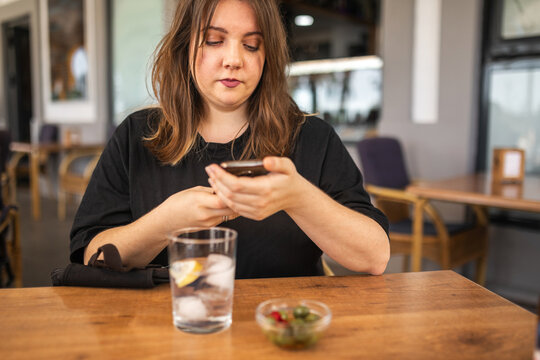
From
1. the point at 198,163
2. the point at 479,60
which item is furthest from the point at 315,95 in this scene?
the point at 198,163

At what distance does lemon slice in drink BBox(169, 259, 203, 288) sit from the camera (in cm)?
71

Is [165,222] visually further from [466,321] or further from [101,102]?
[101,102]

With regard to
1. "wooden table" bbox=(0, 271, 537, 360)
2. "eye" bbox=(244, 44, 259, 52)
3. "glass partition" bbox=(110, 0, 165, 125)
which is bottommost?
"wooden table" bbox=(0, 271, 537, 360)

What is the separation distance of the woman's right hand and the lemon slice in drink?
186 millimetres

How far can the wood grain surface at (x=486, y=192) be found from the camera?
196 cm

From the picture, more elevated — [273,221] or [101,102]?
[101,102]

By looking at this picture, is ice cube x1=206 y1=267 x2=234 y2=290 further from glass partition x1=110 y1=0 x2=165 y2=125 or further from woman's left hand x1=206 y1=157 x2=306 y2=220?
glass partition x1=110 y1=0 x2=165 y2=125

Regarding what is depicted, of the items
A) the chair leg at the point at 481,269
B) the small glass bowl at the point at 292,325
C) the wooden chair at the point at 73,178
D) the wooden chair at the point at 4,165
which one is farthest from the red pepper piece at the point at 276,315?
the wooden chair at the point at 73,178

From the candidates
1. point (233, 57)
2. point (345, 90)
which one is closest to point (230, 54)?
point (233, 57)

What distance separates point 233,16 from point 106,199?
574 millimetres

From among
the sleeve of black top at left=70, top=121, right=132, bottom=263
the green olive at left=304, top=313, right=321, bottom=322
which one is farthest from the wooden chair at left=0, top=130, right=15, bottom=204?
the green olive at left=304, top=313, right=321, bottom=322

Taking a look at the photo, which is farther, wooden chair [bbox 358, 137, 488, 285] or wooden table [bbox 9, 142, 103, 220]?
wooden table [bbox 9, 142, 103, 220]

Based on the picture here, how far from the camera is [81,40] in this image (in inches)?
242

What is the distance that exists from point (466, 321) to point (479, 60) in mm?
2756
